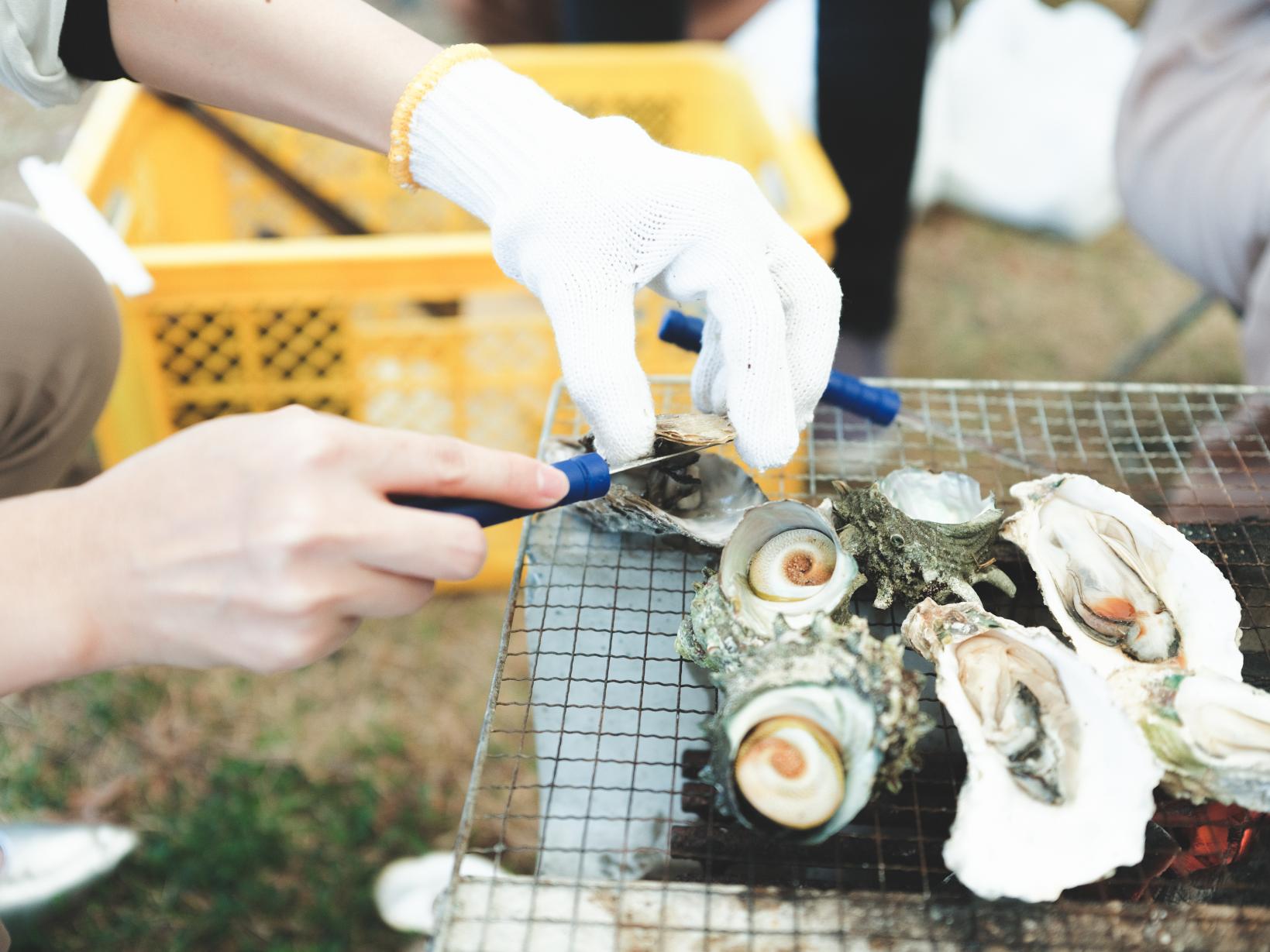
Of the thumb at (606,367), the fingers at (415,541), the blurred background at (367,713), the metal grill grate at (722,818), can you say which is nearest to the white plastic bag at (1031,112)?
the blurred background at (367,713)

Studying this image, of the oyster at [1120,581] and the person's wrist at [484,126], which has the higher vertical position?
the person's wrist at [484,126]

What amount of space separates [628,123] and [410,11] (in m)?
3.50

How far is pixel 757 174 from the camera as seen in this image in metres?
2.17

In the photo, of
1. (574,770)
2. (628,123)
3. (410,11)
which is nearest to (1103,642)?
(574,770)

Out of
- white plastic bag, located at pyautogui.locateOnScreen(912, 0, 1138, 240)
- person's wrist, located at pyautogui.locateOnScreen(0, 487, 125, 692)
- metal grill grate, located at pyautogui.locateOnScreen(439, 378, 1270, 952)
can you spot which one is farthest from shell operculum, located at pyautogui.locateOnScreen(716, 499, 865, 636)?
white plastic bag, located at pyautogui.locateOnScreen(912, 0, 1138, 240)

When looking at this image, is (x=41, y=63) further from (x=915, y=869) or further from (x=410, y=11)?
(x=410, y=11)

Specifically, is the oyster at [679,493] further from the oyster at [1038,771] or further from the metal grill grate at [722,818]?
the oyster at [1038,771]

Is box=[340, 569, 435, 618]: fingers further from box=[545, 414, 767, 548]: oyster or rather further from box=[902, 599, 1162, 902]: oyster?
box=[902, 599, 1162, 902]: oyster

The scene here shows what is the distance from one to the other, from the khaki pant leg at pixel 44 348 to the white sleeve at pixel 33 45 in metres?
0.20

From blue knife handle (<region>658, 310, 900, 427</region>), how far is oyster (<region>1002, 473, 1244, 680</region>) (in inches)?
7.1

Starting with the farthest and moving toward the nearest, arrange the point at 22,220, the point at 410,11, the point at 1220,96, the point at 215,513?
1. the point at 410,11
2. the point at 1220,96
3. the point at 22,220
4. the point at 215,513

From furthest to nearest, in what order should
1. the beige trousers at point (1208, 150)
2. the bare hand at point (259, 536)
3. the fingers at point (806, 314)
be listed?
the beige trousers at point (1208, 150), the fingers at point (806, 314), the bare hand at point (259, 536)

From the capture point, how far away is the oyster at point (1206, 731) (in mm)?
797

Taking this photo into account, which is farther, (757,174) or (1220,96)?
(757,174)
